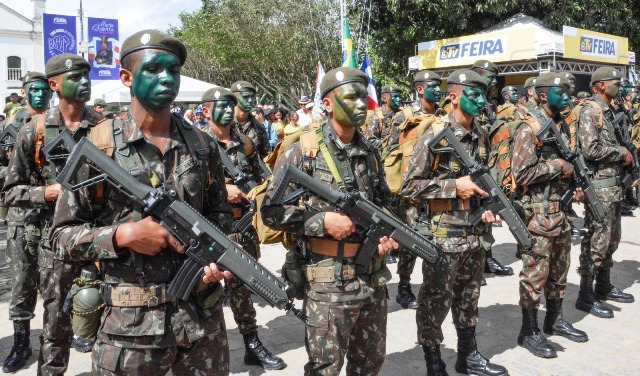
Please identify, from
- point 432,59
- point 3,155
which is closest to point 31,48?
point 432,59

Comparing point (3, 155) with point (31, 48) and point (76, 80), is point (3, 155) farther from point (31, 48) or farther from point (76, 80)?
point (31, 48)

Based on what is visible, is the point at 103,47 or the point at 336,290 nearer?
the point at 336,290

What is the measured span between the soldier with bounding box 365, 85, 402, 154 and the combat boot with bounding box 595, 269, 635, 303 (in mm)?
3271

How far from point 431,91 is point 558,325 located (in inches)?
133

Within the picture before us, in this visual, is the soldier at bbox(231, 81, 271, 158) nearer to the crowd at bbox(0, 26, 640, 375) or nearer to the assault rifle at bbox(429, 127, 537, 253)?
the crowd at bbox(0, 26, 640, 375)

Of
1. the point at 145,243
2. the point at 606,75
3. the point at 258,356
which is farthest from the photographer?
the point at 606,75

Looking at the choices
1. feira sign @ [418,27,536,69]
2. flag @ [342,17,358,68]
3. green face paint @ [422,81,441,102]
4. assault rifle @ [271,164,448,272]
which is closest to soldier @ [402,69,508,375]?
assault rifle @ [271,164,448,272]

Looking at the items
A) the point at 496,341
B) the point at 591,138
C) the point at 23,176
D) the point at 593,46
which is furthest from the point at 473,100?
the point at 593,46

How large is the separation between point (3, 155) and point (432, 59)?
15253 mm

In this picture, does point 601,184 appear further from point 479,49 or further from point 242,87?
point 479,49

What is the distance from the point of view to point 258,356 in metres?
4.95

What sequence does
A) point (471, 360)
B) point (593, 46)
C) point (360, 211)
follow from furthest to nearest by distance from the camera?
point (593, 46) → point (471, 360) → point (360, 211)

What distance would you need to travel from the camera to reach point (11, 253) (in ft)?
16.0

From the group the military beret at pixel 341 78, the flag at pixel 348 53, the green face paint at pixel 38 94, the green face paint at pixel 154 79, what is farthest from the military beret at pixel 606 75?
the flag at pixel 348 53
